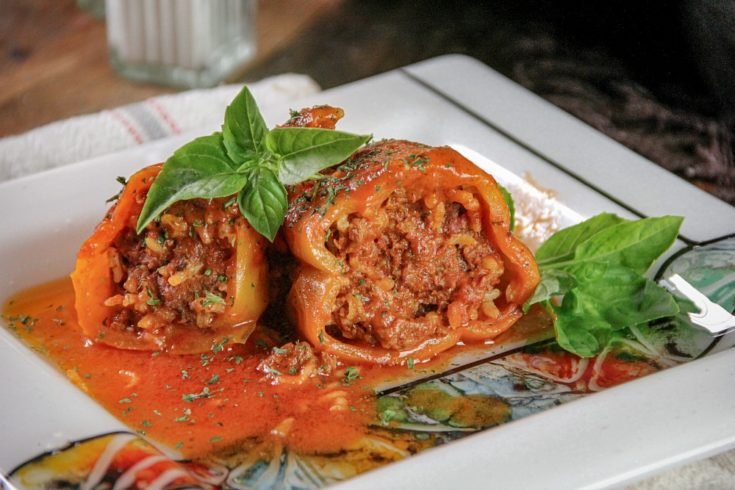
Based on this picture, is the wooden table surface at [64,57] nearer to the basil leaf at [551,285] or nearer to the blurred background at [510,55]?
the blurred background at [510,55]

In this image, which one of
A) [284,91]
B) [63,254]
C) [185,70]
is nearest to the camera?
[63,254]

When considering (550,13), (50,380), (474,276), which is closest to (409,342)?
(474,276)

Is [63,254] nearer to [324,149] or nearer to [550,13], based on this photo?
[324,149]

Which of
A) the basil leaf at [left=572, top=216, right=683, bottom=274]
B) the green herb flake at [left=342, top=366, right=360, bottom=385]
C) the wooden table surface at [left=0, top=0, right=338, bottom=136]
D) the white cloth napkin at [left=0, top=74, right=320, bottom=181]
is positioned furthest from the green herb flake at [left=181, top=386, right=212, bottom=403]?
the wooden table surface at [left=0, top=0, right=338, bottom=136]

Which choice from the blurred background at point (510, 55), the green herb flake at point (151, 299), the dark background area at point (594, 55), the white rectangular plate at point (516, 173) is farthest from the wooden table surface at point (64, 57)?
the green herb flake at point (151, 299)

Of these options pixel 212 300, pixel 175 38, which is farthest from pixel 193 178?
pixel 175 38

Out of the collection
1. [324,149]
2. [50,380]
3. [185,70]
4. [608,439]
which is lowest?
[185,70]

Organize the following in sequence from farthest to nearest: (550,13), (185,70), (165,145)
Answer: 1. (550,13)
2. (185,70)
3. (165,145)

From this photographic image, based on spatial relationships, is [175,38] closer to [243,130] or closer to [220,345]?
[243,130]
